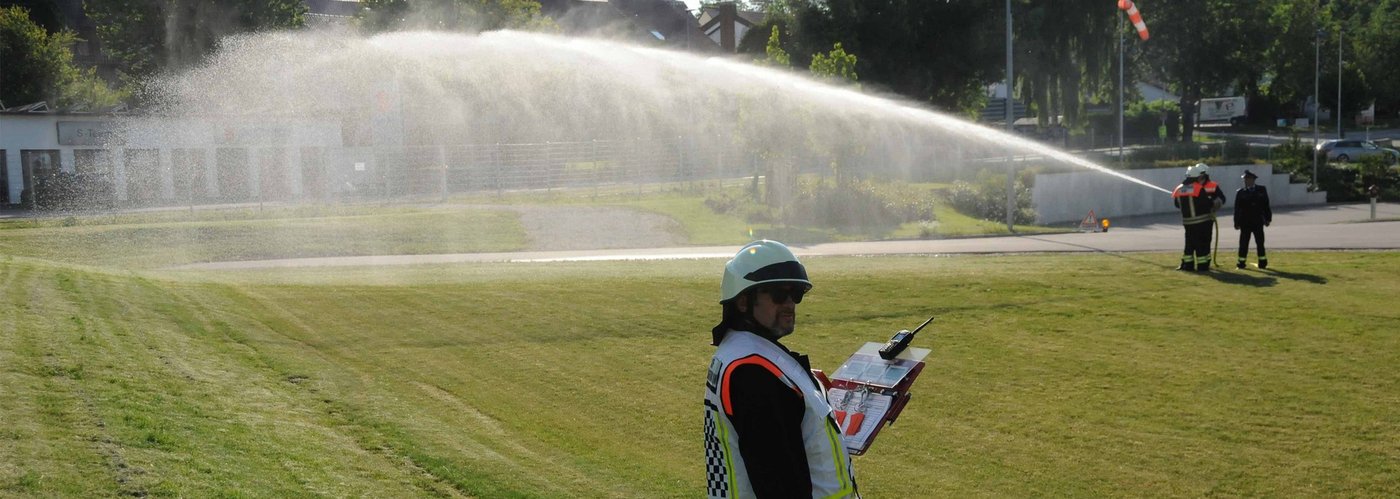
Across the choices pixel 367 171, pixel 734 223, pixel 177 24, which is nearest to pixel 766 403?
pixel 734 223

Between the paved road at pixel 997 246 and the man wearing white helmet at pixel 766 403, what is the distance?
25.0m

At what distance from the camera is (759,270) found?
451 centimetres

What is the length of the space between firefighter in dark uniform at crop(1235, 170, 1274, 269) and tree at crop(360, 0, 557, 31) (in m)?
46.2

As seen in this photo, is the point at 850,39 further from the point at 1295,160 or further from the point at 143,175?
the point at 143,175

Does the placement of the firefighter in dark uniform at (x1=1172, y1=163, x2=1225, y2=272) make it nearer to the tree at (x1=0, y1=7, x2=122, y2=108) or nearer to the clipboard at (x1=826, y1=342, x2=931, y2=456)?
the clipboard at (x1=826, y1=342, x2=931, y2=456)

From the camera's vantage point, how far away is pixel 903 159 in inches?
2180

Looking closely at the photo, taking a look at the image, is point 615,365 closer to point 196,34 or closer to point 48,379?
point 48,379

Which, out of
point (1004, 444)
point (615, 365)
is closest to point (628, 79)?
point (615, 365)

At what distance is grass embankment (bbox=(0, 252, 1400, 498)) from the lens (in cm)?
962

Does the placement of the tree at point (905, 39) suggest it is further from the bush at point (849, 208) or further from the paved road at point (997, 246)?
the paved road at point (997, 246)

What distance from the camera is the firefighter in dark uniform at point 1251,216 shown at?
2269cm

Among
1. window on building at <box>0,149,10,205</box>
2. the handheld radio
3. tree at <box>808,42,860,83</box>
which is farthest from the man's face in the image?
window on building at <box>0,149,10,205</box>

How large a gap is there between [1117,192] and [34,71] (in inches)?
2213

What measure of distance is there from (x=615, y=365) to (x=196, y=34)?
52.7 meters
